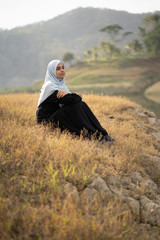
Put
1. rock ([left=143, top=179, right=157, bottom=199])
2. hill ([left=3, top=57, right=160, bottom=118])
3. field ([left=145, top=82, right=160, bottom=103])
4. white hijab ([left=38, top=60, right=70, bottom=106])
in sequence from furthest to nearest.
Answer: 1. hill ([left=3, top=57, right=160, bottom=118])
2. field ([left=145, top=82, right=160, bottom=103])
3. white hijab ([left=38, top=60, right=70, bottom=106])
4. rock ([left=143, top=179, right=157, bottom=199])

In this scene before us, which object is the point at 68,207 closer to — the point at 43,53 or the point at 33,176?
the point at 33,176

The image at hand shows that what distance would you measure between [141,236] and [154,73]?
138 feet

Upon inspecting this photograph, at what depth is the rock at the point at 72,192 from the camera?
2.22 meters

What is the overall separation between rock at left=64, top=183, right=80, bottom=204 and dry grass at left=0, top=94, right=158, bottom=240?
61 millimetres

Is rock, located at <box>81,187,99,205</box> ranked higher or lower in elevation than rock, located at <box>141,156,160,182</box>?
higher

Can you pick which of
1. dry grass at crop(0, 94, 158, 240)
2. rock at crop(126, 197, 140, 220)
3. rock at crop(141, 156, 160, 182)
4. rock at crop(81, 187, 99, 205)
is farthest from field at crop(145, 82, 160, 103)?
rock at crop(81, 187, 99, 205)

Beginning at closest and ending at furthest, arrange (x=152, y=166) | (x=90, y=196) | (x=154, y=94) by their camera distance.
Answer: (x=90, y=196), (x=152, y=166), (x=154, y=94)

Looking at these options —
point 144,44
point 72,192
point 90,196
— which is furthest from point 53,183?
point 144,44

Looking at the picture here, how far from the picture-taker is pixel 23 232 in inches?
69.9

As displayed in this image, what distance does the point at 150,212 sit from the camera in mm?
2615

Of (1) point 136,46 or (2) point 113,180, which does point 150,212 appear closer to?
(2) point 113,180

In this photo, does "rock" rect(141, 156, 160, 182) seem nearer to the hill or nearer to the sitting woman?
the sitting woman

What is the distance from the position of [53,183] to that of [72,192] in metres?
0.25

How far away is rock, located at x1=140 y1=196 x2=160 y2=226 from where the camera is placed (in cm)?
253
